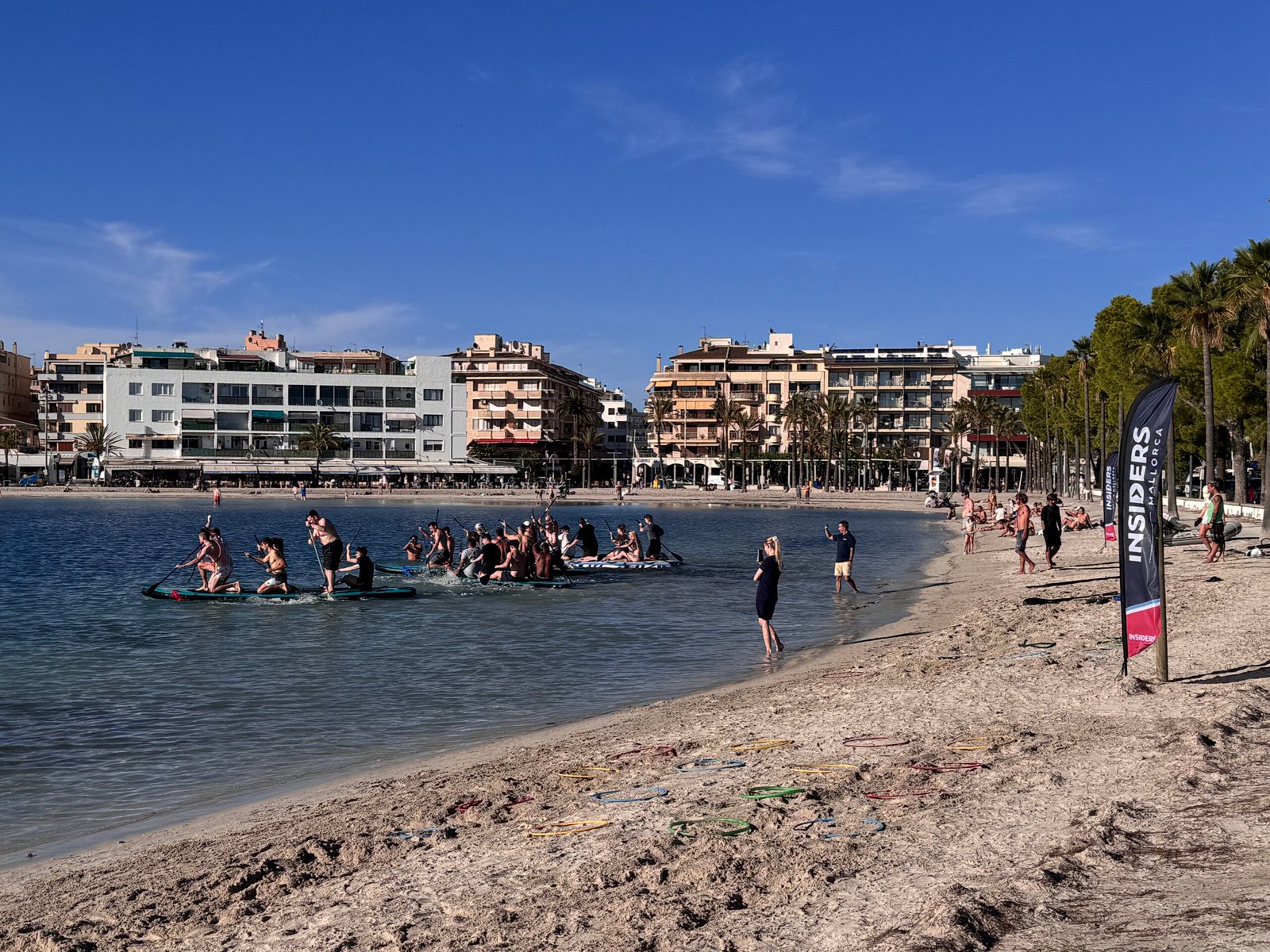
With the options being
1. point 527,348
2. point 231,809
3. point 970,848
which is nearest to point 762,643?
→ point 231,809

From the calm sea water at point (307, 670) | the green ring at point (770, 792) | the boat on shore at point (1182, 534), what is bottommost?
the calm sea water at point (307, 670)

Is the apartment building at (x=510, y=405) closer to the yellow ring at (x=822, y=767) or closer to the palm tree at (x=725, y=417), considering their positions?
the palm tree at (x=725, y=417)

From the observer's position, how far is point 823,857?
6.91 metres

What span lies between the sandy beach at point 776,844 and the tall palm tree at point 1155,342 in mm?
43999

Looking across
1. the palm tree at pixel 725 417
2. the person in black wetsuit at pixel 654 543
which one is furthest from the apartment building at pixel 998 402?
the person in black wetsuit at pixel 654 543

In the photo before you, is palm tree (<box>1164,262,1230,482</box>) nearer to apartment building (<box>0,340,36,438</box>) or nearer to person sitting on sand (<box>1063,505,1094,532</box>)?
person sitting on sand (<box>1063,505,1094,532</box>)

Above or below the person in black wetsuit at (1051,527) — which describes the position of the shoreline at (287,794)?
below

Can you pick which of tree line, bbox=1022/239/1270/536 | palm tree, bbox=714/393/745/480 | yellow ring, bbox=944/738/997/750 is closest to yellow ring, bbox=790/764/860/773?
yellow ring, bbox=944/738/997/750

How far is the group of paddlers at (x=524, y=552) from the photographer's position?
2814 centimetres

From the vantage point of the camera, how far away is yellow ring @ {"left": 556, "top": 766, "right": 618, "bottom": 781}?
31.5ft

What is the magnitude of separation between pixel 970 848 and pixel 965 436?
5088 inches

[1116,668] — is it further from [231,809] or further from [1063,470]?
[1063,470]

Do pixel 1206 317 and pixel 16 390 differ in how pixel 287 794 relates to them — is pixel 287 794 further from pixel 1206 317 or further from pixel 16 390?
pixel 16 390

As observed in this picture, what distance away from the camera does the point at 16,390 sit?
14562 cm
